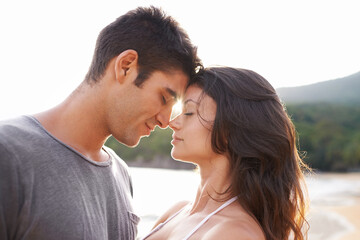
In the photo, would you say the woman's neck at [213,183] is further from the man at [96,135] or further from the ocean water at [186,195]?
the ocean water at [186,195]

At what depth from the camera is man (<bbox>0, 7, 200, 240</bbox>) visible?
2.15 meters

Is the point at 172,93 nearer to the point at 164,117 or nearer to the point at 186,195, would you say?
the point at 164,117

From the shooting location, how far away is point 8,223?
82.1 inches

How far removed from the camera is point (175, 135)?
2.92 meters

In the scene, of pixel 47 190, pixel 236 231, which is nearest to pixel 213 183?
pixel 236 231

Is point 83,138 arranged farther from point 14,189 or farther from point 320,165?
point 320,165

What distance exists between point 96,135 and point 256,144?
1.04m

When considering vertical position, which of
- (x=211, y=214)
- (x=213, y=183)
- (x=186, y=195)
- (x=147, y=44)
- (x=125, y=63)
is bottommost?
(x=186, y=195)

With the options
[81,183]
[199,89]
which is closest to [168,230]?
[81,183]

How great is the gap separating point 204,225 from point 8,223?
1.14 meters

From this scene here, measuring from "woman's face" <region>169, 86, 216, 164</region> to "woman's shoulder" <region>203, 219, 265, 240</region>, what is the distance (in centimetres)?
52

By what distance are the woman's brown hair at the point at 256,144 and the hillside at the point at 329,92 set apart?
29.7 metres

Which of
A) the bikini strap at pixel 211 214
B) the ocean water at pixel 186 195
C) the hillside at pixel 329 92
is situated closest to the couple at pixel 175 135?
the bikini strap at pixel 211 214

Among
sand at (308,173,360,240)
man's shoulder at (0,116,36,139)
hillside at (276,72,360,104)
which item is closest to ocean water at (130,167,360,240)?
sand at (308,173,360,240)
